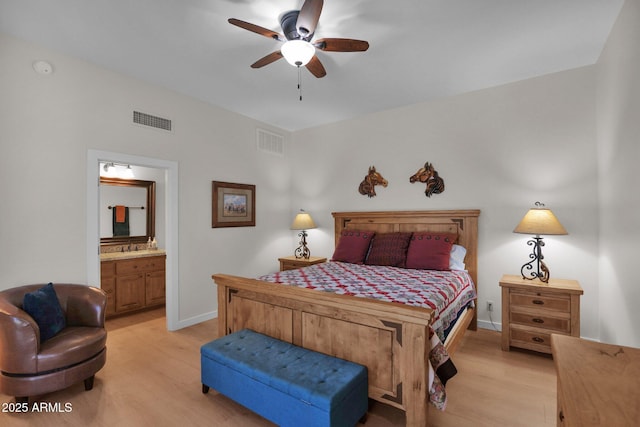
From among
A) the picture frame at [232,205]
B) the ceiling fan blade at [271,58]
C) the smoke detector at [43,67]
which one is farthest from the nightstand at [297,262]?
the smoke detector at [43,67]

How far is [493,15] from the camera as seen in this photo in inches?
89.7

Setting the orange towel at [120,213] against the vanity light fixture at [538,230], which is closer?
the vanity light fixture at [538,230]

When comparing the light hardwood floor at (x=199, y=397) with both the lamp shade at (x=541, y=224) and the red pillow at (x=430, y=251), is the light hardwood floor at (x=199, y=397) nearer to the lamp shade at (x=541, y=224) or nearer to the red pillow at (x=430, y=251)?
the red pillow at (x=430, y=251)

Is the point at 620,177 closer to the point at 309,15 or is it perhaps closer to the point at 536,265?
the point at 536,265

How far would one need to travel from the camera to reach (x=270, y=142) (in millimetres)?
4895

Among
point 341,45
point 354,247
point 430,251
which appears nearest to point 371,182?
point 354,247

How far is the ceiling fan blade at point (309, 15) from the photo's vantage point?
5.90ft

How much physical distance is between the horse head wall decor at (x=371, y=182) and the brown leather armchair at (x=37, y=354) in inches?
134

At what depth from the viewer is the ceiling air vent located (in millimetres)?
3318

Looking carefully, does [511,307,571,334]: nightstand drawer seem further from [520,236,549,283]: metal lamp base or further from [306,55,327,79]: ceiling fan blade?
[306,55,327,79]: ceiling fan blade

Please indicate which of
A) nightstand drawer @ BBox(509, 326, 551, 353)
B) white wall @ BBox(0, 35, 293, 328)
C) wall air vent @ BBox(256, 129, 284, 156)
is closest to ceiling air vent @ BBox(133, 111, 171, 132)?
white wall @ BBox(0, 35, 293, 328)

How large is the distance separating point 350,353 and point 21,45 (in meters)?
3.66

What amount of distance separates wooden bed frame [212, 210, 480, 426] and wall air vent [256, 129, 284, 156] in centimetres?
262

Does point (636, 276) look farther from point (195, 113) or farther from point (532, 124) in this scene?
point (195, 113)
